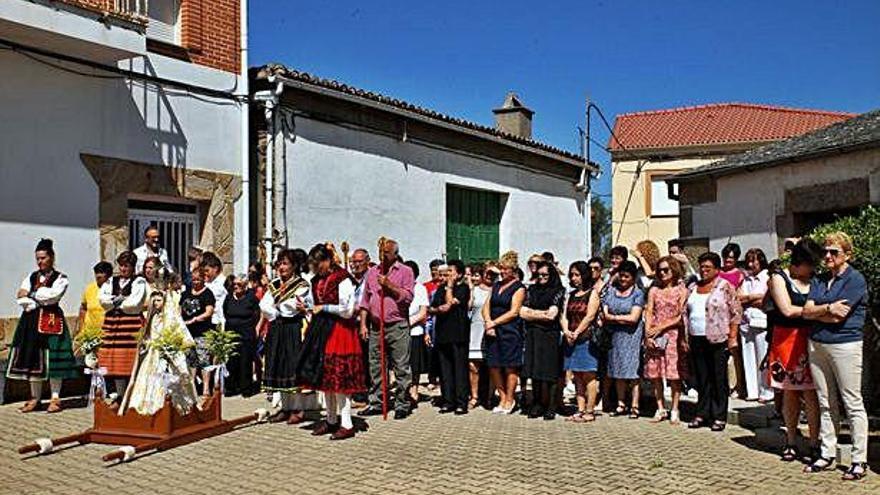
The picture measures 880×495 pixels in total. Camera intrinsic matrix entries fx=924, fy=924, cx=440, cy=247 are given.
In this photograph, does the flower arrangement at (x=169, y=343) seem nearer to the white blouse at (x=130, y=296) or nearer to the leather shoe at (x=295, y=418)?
the white blouse at (x=130, y=296)

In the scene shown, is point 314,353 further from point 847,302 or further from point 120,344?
point 847,302

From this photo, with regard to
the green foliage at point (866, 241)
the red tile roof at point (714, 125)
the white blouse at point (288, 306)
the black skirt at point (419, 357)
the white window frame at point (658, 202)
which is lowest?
the black skirt at point (419, 357)

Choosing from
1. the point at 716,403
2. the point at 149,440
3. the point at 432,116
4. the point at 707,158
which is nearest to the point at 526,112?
the point at 432,116

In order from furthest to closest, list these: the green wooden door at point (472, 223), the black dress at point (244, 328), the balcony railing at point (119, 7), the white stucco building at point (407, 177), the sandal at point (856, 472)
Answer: the green wooden door at point (472, 223), the white stucco building at point (407, 177), the black dress at point (244, 328), the balcony railing at point (119, 7), the sandal at point (856, 472)

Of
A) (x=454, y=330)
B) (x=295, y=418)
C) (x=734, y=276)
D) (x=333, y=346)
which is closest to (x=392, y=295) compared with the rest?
(x=454, y=330)

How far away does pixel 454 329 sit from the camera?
991 centimetres

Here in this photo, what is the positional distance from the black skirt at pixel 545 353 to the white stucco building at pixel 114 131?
16.9 ft

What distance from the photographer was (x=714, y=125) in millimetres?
33031

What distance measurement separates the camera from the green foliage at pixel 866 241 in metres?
7.32

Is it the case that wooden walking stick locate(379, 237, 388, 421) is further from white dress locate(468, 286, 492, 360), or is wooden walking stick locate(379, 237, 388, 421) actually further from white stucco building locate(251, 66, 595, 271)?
white stucco building locate(251, 66, 595, 271)

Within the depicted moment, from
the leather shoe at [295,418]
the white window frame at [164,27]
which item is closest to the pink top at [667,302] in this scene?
the leather shoe at [295,418]

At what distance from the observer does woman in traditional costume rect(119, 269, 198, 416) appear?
7.75 meters

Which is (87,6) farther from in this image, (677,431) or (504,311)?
(677,431)

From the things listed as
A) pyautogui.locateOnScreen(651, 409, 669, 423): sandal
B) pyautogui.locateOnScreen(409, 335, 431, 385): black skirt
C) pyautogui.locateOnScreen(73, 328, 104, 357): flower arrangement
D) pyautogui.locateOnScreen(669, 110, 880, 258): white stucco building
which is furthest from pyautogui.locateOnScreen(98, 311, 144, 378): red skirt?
pyautogui.locateOnScreen(669, 110, 880, 258): white stucco building
